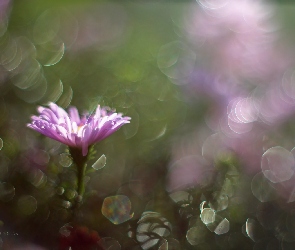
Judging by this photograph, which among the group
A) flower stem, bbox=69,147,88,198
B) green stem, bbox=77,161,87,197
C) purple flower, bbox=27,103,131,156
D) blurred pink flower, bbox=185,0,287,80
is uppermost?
blurred pink flower, bbox=185,0,287,80

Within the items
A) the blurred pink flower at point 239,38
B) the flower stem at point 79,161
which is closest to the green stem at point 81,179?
the flower stem at point 79,161

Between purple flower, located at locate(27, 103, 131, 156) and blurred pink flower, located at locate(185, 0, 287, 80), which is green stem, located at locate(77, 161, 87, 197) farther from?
blurred pink flower, located at locate(185, 0, 287, 80)

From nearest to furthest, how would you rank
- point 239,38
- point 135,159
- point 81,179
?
point 81,179 < point 135,159 < point 239,38

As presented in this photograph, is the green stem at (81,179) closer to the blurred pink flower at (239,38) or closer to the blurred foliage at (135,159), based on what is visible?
the blurred foliage at (135,159)

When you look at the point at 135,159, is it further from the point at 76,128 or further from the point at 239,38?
the point at 239,38

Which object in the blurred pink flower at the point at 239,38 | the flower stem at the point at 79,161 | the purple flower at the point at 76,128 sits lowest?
the flower stem at the point at 79,161

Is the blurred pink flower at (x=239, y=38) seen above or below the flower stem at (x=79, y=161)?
above

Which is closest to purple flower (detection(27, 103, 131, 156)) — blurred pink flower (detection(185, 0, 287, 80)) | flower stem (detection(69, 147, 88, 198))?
flower stem (detection(69, 147, 88, 198))

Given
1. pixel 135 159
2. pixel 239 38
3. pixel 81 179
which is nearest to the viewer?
pixel 81 179

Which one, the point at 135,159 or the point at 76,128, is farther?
the point at 135,159

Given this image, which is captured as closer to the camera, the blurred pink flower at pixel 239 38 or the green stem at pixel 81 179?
the green stem at pixel 81 179

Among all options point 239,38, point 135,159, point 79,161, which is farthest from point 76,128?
point 239,38
